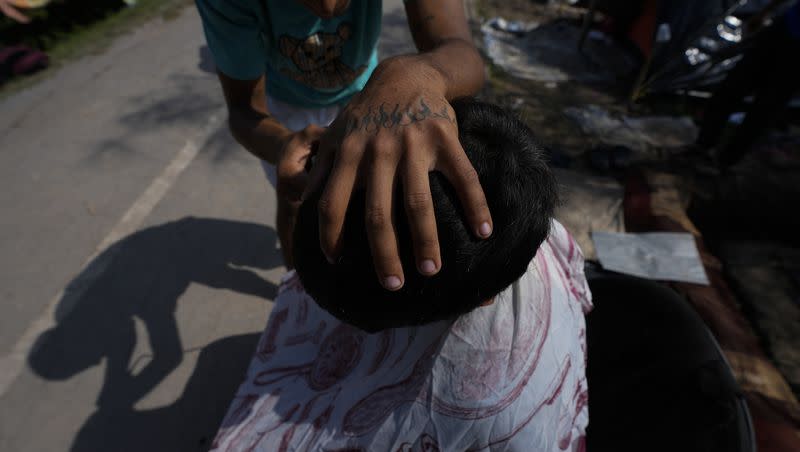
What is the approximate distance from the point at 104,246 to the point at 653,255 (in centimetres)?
289

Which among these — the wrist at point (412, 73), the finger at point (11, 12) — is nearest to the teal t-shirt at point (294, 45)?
the wrist at point (412, 73)

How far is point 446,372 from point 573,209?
200cm

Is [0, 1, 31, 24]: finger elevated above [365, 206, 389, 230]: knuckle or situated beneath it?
situated beneath

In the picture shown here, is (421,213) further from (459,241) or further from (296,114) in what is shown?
(296,114)

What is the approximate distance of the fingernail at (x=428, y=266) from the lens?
0.57m

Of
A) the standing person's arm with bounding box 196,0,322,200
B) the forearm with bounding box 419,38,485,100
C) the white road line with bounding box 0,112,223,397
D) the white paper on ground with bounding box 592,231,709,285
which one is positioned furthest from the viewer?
the white paper on ground with bounding box 592,231,709,285

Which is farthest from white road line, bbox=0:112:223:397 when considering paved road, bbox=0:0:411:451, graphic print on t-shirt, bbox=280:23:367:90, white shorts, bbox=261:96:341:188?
graphic print on t-shirt, bbox=280:23:367:90

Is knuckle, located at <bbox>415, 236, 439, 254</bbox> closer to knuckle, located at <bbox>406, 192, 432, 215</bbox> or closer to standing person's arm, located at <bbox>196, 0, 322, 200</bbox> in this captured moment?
knuckle, located at <bbox>406, 192, 432, 215</bbox>

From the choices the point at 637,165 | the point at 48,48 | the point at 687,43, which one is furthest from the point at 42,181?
the point at 687,43

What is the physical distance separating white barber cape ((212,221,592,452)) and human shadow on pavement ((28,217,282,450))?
0.93 m

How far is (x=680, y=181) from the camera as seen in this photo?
9.04 ft

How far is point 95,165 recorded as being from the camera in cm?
285

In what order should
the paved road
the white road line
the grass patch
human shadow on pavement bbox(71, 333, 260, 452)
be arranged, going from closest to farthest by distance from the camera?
1. human shadow on pavement bbox(71, 333, 260, 452)
2. the paved road
3. the white road line
4. the grass patch

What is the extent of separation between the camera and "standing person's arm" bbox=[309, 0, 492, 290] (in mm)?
556
